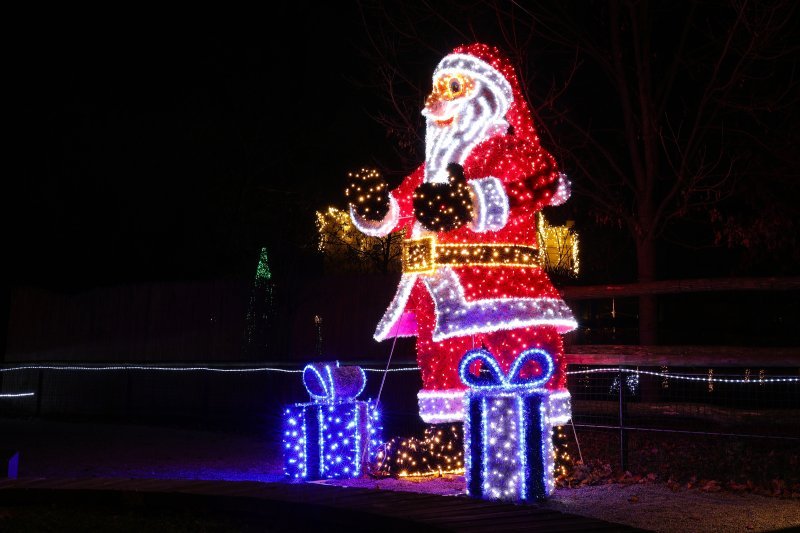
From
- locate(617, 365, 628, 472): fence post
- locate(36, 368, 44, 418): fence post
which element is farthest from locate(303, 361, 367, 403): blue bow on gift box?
locate(36, 368, 44, 418): fence post

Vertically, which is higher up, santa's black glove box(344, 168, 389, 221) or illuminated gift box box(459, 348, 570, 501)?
santa's black glove box(344, 168, 389, 221)

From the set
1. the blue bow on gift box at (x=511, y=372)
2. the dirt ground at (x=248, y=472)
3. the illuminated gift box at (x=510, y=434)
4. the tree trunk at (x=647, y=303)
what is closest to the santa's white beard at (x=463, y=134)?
the blue bow on gift box at (x=511, y=372)

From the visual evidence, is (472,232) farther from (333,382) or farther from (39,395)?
(39,395)

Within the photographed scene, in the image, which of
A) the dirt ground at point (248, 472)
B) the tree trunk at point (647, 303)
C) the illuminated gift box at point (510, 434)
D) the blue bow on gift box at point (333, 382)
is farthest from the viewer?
the tree trunk at point (647, 303)

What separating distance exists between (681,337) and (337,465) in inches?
461

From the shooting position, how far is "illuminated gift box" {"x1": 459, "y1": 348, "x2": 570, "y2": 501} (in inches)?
269

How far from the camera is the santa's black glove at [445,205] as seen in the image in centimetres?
729

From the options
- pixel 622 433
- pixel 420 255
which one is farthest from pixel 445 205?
pixel 622 433

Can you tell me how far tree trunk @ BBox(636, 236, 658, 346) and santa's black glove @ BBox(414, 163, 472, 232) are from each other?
5.15 meters

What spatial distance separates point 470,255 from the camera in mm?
7805

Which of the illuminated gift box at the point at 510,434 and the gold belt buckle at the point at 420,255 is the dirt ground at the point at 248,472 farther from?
the gold belt buckle at the point at 420,255

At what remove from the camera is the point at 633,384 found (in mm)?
11445

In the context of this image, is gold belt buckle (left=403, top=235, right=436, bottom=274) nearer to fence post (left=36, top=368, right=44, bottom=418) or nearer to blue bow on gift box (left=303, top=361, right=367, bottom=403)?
blue bow on gift box (left=303, top=361, right=367, bottom=403)

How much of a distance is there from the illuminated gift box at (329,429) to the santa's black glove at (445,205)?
1818 millimetres
